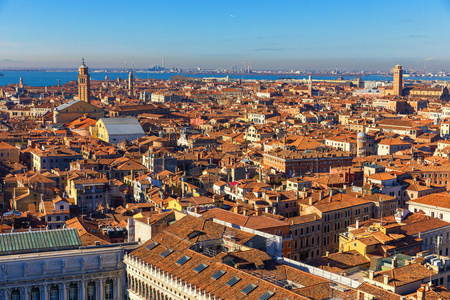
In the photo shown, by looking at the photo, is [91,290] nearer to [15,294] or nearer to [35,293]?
[35,293]

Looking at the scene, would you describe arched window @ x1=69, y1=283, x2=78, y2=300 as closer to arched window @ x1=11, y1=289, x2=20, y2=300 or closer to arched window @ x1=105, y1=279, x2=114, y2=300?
arched window @ x1=105, y1=279, x2=114, y2=300

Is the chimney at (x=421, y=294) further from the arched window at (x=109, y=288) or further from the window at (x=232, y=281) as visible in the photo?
the arched window at (x=109, y=288)

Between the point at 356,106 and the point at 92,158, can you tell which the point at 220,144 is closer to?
the point at 92,158

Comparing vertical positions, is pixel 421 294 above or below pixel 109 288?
above

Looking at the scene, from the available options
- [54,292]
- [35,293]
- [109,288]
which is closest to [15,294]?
[35,293]

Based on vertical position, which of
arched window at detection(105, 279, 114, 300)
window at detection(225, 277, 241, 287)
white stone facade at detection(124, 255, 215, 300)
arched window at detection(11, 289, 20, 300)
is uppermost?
window at detection(225, 277, 241, 287)

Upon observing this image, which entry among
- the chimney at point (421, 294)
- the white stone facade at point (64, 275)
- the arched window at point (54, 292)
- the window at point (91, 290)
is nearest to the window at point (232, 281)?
the chimney at point (421, 294)

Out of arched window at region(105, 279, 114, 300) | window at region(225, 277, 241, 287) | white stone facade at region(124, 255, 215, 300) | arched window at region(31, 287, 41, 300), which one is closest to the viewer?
window at region(225, 277, 241, 287)

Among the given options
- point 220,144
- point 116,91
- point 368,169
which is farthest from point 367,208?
point 116,91

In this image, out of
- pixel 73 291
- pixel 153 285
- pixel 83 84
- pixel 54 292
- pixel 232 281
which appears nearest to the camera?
pixel 232 281

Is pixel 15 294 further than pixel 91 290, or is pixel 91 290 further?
pixel 91 290

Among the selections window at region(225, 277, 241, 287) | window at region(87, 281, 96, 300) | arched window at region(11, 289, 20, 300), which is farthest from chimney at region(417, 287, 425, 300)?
arched window at region(11, 289, 20, 300)
